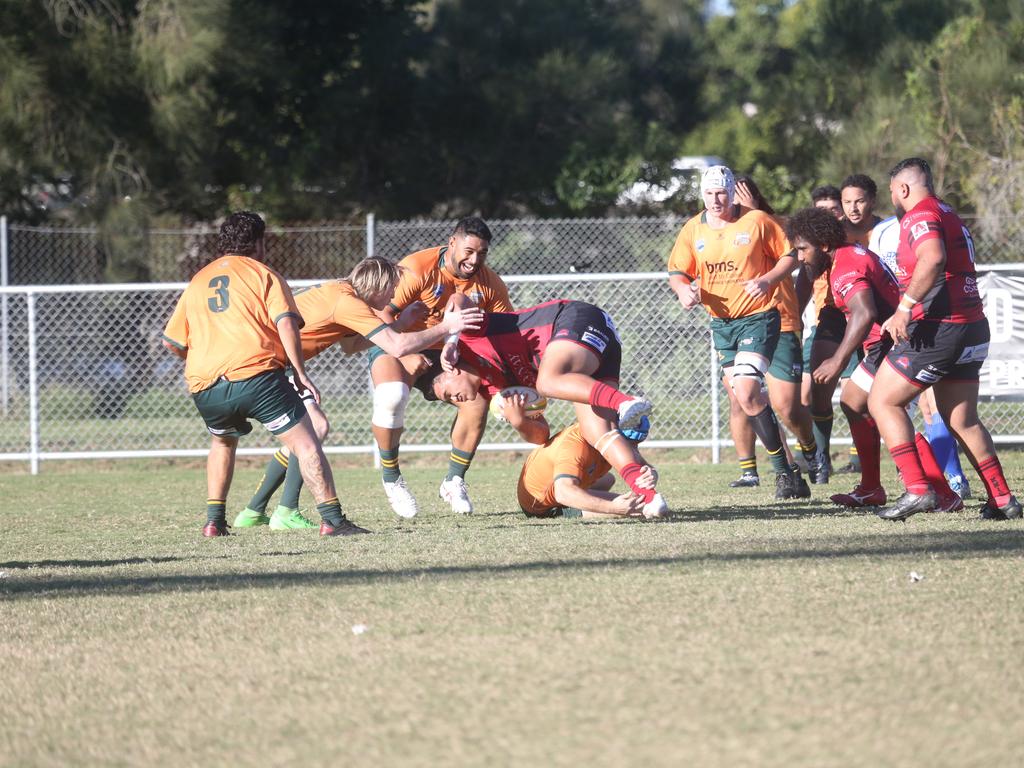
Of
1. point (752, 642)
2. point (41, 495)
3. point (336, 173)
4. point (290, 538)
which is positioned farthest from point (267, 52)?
point (752, 642)

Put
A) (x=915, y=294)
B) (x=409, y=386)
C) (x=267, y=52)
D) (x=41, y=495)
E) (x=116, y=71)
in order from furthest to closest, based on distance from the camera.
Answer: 1. (x=267, y=52)
2. (x=116, y=71)
3. (x=41, y=495)
4. (x=409, y=386)
5. (x=915, y=294)

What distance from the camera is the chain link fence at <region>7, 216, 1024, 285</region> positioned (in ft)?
53.1

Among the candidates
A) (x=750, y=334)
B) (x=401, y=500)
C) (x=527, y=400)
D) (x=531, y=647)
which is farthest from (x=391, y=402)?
(x=531, y=647)

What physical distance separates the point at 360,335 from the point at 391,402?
0.49 metres

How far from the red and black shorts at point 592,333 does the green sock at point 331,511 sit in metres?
1.49

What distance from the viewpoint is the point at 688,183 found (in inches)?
886

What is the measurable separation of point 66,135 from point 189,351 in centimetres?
1239

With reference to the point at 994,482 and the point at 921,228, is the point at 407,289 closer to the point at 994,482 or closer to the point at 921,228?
the point at 921,228

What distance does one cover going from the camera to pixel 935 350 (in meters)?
6.93

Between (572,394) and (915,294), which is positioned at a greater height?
(915,294)

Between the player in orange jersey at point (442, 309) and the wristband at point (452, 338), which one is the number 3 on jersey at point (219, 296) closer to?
the wristband at point (452, 338)

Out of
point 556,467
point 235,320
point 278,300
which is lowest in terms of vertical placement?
point 556,467

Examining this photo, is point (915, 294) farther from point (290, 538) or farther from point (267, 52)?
point (267, 52)

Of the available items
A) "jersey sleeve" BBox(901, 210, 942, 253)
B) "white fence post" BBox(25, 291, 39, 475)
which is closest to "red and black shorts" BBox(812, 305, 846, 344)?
"jersey sleeve" BBox(901, 210, 942, 253)
